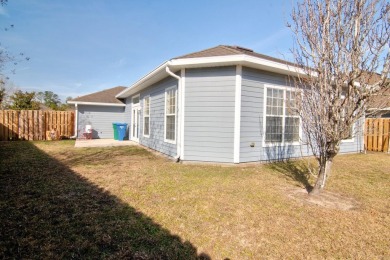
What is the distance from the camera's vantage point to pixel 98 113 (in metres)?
15.4

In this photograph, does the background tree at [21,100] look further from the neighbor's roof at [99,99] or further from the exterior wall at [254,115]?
the exterior wall at [254,115]

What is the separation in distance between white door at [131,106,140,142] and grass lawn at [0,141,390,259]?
7.18 meters

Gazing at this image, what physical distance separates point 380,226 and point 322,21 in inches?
129

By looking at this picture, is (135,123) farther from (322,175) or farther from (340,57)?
(340,57)

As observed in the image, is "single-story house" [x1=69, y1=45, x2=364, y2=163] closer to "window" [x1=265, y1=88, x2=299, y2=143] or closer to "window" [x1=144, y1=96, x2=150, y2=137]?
"window" [x1=265, y1=88, x2=299, y2=143]

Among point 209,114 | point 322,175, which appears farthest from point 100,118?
point 322,175

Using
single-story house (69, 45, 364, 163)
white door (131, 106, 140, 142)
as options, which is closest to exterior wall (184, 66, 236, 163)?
single-story house (69, 45, 364, 163)

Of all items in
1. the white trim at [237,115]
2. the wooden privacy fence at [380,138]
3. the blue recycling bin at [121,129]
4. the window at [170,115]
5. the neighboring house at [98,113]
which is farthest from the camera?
the neighboring house at [98,113]

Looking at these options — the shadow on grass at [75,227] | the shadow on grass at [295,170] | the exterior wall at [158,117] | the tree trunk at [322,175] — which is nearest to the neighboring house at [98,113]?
the exterior wall at [158,117]

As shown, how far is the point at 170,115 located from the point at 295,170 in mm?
4640

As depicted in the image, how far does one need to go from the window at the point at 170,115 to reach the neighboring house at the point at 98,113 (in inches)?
338

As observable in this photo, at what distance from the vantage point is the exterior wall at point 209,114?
6.50m

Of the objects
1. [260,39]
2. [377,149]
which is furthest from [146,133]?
[377,149]

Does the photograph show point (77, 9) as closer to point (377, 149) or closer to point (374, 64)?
point (374, 64)
